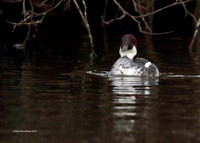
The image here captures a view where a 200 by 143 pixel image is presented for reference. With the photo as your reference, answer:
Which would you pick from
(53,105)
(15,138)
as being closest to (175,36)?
(53,105)

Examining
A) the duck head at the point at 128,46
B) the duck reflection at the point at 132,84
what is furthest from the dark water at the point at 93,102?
the duck head at the point at 128,46

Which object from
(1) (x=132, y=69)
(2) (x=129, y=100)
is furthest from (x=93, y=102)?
(1) (x=132, y=69)

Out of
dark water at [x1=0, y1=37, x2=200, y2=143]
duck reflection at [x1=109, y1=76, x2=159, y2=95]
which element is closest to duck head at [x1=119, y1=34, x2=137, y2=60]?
dark water at [x1=0, y1=37, x2=200, y2=143]

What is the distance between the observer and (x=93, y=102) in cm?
1005

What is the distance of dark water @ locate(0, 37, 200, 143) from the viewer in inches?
304

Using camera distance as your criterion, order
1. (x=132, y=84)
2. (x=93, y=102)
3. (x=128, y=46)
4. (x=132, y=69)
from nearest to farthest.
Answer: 1. (x=93, y=102)
2. (x=132, y=84)
3. (x=132, y=69)
4. (x=128, y=46)

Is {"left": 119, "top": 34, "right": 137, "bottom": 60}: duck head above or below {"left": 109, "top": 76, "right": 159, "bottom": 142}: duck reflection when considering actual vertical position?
above

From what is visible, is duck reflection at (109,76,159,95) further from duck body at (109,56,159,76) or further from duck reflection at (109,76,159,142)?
duck body at (109,56,159,76)

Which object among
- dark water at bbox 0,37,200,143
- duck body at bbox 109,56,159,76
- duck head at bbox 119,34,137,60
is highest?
duck head at bbox 119,34,137,60

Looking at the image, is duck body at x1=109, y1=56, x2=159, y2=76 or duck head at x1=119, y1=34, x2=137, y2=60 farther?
duck head at x1=119, y1=34, x2=137, y2=60

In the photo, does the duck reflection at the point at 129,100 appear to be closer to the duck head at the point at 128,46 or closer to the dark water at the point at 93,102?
the dark water at the point at 93,102

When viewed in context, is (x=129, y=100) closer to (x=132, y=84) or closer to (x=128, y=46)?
(x=132, y=84)

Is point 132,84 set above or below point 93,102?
above

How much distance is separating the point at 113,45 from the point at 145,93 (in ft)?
37.6
